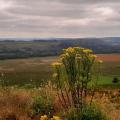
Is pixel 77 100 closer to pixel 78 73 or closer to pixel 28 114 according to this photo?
pixel 78 73

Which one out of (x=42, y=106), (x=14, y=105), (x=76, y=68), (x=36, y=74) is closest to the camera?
(x=76, y=68)

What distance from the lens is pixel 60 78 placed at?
35.3 ft

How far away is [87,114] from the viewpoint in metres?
10.1

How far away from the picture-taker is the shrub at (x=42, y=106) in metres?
11.7

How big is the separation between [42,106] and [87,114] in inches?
79.9

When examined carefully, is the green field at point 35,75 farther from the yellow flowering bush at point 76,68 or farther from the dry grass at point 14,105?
the yellow flowering bush at point 76,68

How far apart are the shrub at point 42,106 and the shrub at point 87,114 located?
1470 mm

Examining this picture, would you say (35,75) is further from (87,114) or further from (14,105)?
(87,114)

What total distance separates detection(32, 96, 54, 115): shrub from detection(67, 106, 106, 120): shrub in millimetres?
1470

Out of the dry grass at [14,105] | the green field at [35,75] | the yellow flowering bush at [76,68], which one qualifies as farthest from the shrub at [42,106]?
the green field at [35,75]

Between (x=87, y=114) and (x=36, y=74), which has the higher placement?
(x=87, y=114)

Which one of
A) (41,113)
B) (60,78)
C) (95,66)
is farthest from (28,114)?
(95,66)

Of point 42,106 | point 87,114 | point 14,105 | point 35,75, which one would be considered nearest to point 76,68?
point 87,114

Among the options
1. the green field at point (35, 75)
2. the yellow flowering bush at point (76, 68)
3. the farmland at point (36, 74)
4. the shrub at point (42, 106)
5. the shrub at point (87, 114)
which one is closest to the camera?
the shrub at point (87, 114)
